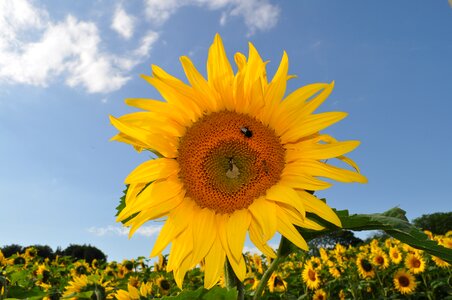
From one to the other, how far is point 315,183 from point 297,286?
39.1ft

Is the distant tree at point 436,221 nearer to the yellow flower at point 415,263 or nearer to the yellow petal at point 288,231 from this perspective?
the yellow flower at point 415,263

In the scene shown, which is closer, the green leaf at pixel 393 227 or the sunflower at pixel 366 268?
the green leaf at pixel 393 227

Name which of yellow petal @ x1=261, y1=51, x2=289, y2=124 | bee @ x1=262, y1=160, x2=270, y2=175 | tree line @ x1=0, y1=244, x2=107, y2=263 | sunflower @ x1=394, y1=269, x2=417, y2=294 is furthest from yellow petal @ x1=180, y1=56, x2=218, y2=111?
tree line @ x1=0, y1=244, x2=107, y2=263

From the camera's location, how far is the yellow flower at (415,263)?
36.8 ft

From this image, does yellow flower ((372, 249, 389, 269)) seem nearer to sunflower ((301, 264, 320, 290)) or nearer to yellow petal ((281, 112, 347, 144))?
sunflower ((301, 264, 320, 290))

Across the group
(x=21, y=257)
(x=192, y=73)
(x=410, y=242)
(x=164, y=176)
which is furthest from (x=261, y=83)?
(x=21, y=257)

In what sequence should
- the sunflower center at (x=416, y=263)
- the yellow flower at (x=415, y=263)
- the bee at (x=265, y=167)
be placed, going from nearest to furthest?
the bee at (x=265, y=167) < the yellow flower at (x=415, y=263) < the sunflower center at (x=416, y=263)

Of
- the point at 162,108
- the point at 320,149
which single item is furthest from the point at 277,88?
the point at 162,108

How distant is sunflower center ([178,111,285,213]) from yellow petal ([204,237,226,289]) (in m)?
0.23

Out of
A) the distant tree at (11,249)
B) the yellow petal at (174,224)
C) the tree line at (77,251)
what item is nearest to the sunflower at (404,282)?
the yellow petal at (174,224)

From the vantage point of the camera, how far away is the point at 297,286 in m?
13.4

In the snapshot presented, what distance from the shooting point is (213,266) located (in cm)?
223

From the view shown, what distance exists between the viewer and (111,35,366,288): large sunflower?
2.22 m

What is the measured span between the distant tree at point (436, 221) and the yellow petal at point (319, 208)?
5837 centimetres
